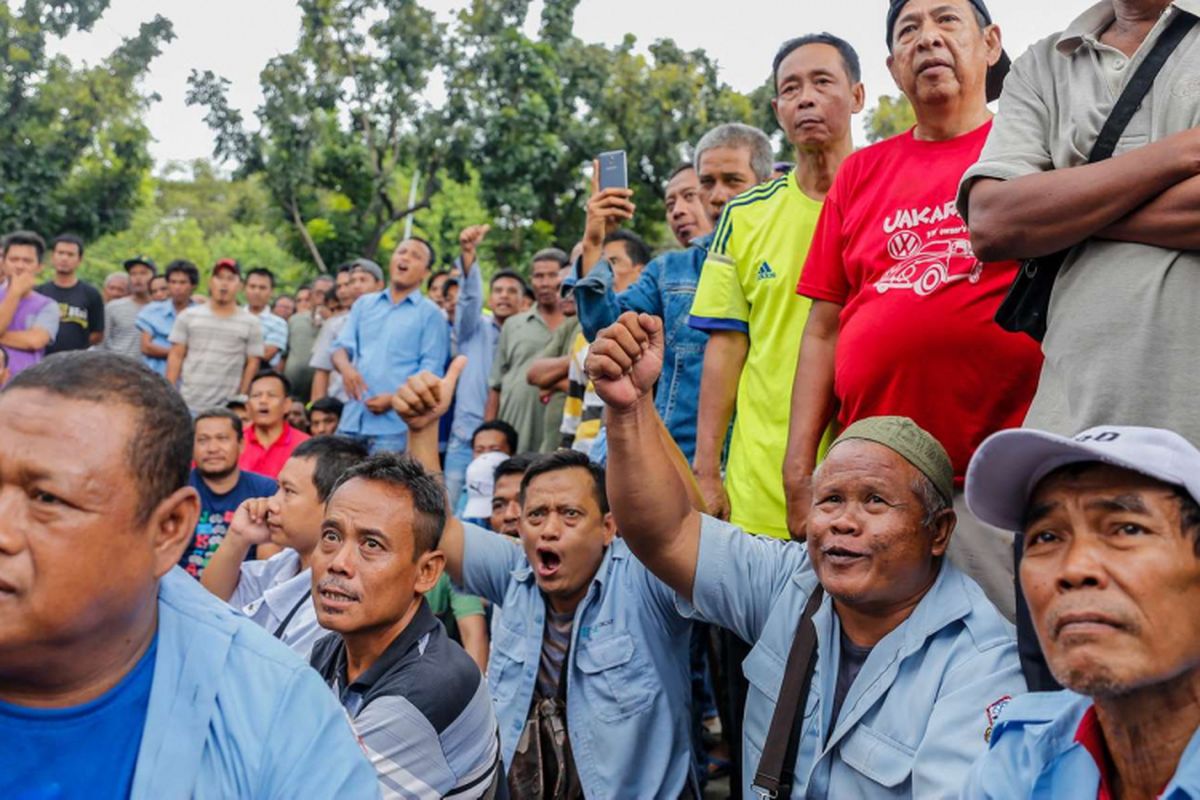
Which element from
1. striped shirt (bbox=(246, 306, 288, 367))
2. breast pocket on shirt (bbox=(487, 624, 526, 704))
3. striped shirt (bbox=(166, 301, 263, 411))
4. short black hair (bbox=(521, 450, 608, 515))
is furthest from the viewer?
striped shirt (bbox=(246, 306, 288, 367))

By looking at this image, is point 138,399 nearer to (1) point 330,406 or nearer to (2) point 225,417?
(2) point 225,417

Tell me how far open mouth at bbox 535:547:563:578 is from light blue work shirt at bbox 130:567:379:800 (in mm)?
2272

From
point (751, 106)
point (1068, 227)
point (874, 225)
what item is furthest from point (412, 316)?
point (751, 106)

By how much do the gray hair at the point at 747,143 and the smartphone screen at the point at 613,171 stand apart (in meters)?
0.45

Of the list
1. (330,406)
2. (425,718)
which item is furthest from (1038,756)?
(330,406)

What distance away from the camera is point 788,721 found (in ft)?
10.2

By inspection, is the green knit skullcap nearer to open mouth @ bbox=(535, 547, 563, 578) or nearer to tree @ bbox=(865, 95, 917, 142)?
open mouth @ bbox=(535, 547, 563, 578)

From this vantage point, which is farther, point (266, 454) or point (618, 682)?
point (266, 454)

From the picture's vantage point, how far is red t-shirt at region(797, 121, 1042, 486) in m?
3.08

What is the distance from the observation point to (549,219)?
20156mm

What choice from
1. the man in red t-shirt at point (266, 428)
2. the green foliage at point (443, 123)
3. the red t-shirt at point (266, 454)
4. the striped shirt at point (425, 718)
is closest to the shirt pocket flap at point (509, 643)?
the striped shirt at point (425, 718)

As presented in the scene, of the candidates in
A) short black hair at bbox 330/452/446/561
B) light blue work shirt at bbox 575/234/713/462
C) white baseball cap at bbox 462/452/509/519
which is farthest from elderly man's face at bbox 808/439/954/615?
white baseball cap at bbox 462/452/509/519

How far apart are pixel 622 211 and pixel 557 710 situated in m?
1.89

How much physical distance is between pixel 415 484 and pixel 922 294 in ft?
5.55
